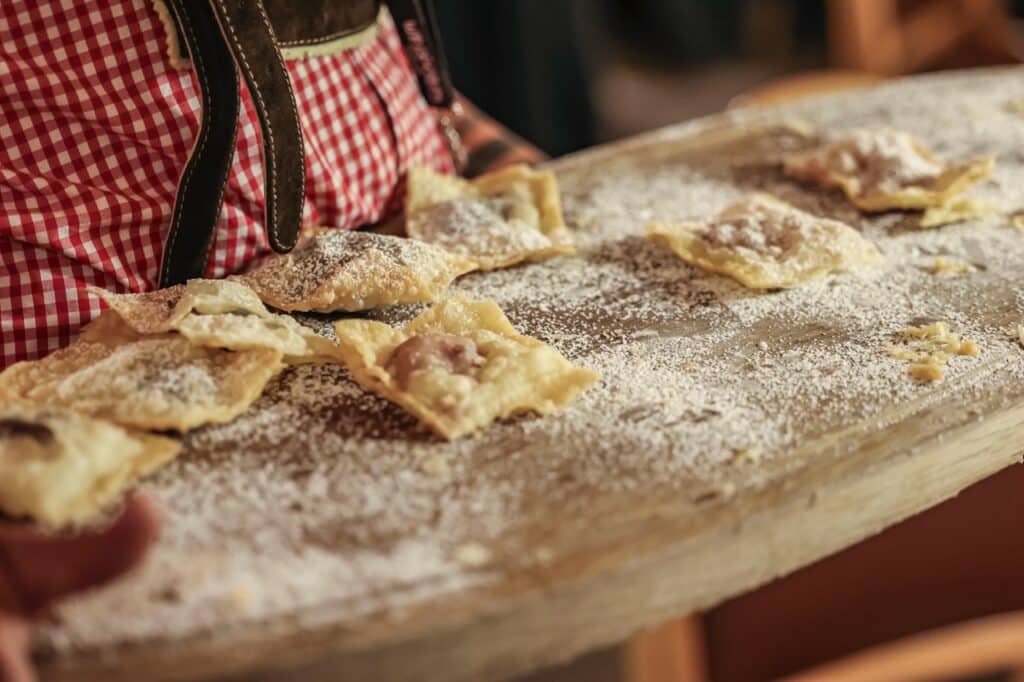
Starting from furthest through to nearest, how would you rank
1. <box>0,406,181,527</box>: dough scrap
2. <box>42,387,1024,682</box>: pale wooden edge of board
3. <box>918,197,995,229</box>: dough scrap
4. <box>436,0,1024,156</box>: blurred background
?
<box>436,0,1024,156</box>: blurred background → <box>918,197,995,229</box>: dough scrap → <box>0,406,181,527</box>: dough scrap → <box>42,387,1024,682</box>: pale wooden edge of board

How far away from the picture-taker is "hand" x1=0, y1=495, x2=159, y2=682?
2.52ft

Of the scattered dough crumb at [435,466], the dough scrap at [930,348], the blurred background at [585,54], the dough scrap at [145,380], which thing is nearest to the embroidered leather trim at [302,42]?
the dough scrap at [145,380]

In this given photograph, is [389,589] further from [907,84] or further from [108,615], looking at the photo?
[907,84]

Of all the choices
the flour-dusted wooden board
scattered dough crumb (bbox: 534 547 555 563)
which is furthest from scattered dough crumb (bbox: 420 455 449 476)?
scattered dough crumb (bbox: 534 547 555 563)

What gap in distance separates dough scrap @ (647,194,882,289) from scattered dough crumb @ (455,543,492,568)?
1.77 feet

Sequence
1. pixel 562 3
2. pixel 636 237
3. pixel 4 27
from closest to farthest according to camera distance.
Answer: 1. pixel 4 27
2. pixel 636 237
3. pixel 562 3

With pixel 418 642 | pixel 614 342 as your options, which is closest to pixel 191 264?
pixel 614 342

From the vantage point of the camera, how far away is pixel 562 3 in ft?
9.12

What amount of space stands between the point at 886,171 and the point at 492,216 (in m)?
0.55

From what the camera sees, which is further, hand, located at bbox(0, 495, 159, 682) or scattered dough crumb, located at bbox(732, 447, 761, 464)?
scattered dough crumb, located at bbox(732, 447, 761, 464)

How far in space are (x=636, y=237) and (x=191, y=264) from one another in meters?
0.55

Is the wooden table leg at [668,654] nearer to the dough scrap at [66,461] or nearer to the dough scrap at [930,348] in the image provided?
the dough scrap at [930,348]

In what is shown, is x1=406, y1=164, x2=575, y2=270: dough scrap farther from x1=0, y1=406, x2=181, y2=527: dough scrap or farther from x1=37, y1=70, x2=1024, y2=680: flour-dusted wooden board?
x1=0, y1=406, x2=181, y2=527: dough scrap

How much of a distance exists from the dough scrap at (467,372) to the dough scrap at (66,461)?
0.20 m
